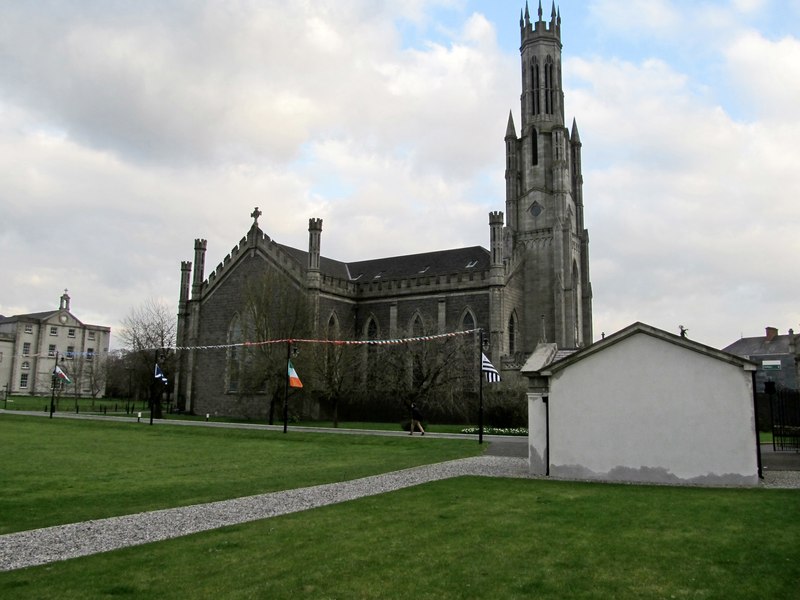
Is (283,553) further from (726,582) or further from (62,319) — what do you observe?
(62,319)

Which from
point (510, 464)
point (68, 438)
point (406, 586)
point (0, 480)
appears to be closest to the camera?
point (406, 586)

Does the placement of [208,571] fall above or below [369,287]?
below

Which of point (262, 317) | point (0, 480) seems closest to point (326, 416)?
point (262, 317)

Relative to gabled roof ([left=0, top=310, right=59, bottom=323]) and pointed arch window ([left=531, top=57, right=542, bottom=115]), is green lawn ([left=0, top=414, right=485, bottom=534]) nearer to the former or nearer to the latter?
pointed arch window ([left=531, top=57, right=542, bottom=115])

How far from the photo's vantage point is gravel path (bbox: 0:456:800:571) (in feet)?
27.9

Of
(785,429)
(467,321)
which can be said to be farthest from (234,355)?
(785,429)

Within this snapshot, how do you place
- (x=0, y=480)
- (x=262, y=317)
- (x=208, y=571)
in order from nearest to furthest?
1. (x=208, y=571)
2. (x=0, y=480)
3. (x=262, y=317)

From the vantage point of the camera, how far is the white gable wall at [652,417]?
1526cm

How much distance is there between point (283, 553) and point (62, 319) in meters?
103

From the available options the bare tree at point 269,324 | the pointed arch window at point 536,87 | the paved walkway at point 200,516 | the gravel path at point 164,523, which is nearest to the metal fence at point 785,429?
the paved walkway at point 200,516

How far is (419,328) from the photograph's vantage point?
50.8m

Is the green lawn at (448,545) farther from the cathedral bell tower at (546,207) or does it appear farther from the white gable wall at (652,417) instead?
the cathedral bell tower at (546,207)

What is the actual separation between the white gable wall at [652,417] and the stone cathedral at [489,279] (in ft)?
97.9

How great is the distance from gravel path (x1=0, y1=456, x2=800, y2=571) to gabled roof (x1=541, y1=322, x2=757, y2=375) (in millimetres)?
2819
